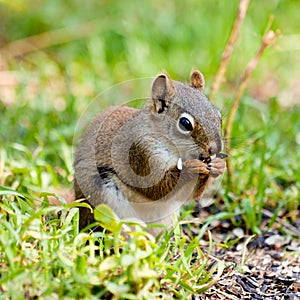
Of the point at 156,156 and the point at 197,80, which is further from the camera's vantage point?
the point at 197,80

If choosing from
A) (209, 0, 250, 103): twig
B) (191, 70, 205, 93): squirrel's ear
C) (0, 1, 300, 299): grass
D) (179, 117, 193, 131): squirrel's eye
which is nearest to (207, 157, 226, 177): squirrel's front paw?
(179, 117, 193, 131): squirrel's eye

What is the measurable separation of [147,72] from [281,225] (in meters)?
2.56

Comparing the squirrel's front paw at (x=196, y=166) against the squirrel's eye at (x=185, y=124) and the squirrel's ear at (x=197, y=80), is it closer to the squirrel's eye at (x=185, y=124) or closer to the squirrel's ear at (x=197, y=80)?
the squirrel's eye at (x=185, y=124)

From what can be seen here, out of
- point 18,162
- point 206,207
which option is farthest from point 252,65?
point 18,162

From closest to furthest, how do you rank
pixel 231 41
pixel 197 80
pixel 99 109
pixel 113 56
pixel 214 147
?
pixel 214 147 → pixel 197 80 → pixel 231 41 → pixel 99 109 → pixel 113 56

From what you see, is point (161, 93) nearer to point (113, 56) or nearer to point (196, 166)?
point (196, 166)

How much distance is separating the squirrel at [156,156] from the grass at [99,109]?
22cm

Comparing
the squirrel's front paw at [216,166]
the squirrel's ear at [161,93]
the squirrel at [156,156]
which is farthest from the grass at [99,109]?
the squirrel's ear at [161,93]

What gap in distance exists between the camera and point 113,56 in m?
6.78

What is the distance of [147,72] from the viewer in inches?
249

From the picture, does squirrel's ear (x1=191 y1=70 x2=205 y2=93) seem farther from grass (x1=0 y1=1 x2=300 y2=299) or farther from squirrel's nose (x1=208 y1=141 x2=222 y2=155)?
grass (x1=0 y1=1 x2=300 y2=299)

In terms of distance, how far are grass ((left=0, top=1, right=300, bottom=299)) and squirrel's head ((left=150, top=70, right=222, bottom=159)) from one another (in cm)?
46

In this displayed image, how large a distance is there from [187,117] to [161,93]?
0.24 meters

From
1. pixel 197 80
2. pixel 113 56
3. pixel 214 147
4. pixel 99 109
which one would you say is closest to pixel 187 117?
pixel 214 147
